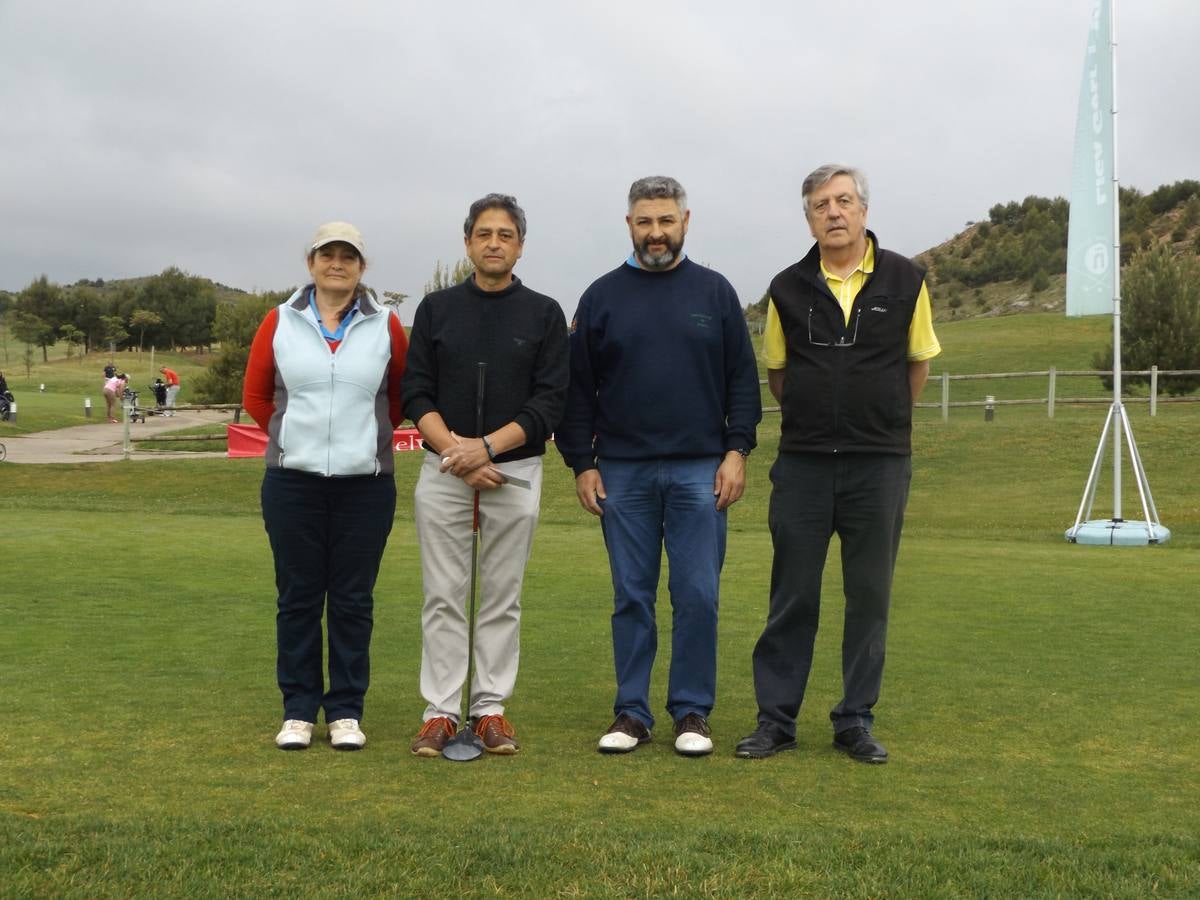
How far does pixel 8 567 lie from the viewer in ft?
29.6

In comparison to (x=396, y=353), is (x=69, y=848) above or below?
below

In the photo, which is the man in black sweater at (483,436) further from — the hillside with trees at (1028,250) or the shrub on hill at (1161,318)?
the hillside with trees at (1028,250)

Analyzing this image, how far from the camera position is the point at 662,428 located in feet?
14.9

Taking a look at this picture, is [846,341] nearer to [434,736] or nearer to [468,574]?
[468,574]

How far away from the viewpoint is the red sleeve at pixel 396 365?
4.58 m

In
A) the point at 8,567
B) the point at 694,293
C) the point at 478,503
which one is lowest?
the point at 8,567

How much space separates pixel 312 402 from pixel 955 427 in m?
19.5

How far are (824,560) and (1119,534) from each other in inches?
355

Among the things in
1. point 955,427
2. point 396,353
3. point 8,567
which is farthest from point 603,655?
point 955,427

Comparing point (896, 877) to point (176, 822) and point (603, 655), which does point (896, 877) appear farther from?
point (603, 655)

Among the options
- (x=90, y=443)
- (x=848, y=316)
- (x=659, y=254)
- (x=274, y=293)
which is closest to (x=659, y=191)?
(x=659, y=254)

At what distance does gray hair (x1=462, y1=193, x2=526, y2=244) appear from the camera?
4.48m

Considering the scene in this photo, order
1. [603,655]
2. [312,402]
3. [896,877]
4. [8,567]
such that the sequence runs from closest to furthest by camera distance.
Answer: [896,877] → [312,402] → [603,655] → [8,567]

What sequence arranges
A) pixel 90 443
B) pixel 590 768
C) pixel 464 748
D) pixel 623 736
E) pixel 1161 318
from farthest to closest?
pixel 1161 318 → pixel 90 443 → pixel 623 736 → pixel 464 748 → pixel 590 768
